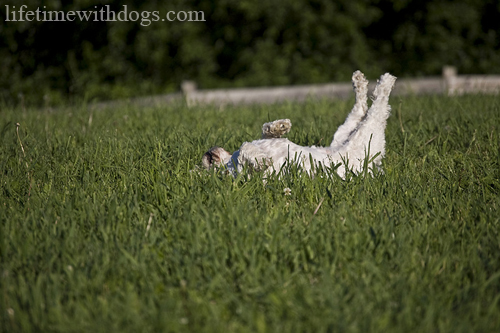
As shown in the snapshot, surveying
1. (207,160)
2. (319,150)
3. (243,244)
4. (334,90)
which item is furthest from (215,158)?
(334,90)

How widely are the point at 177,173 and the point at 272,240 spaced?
119 cm

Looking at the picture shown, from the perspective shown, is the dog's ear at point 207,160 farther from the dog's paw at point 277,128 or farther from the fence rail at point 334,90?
the fence rail at point 334,90

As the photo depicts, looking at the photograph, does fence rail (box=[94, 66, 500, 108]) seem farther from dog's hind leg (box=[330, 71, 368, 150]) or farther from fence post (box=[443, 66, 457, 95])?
dog's hind leg (box=[330, 71, 368, 150])

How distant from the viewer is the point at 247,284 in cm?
205

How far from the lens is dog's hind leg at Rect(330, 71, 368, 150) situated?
3644 mm

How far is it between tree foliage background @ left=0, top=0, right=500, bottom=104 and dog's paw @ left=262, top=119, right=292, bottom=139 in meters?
10.5

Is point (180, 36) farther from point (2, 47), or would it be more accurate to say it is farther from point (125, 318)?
point (125, 318)

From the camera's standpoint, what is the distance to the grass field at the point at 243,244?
1.86 meters

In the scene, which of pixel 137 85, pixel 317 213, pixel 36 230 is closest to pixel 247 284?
pixel 317 213

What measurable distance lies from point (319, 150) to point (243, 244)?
1313 millimetres

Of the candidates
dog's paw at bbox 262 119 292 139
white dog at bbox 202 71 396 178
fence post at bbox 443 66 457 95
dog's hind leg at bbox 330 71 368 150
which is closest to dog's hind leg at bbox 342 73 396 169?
white dog at bbox 202 71 396 178

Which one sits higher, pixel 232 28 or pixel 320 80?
pixel 232 28

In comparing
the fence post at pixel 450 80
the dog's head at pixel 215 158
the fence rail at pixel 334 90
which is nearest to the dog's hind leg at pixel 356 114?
the dog's head at pixel 215 158

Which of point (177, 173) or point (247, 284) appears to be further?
point (177, 173)
